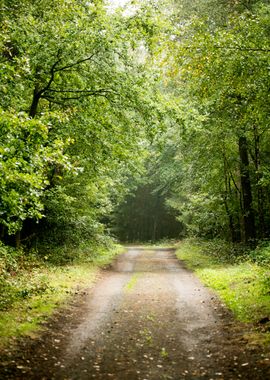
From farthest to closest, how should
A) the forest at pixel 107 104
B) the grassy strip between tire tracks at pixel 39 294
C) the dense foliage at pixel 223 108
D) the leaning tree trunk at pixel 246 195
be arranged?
the leaning tree trunk at pixel 246 195 < the dense foliage at pixel 223 108 < the forest at pixel 107 104 < the grassy strip between tire tracks at pixel 39 294

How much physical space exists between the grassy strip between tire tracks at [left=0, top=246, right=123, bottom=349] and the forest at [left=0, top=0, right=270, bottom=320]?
0.79 metres

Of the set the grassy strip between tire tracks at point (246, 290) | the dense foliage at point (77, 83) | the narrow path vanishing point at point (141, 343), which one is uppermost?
the dense foliage at point (77, 83)

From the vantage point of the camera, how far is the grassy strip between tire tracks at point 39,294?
28.4 ft

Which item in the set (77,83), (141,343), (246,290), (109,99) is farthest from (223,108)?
(141,343)

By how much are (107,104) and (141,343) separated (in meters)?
9.27

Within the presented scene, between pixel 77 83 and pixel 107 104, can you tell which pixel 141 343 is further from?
pixel 77 83

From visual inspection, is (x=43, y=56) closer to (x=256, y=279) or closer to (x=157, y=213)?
(x=256, y=279)

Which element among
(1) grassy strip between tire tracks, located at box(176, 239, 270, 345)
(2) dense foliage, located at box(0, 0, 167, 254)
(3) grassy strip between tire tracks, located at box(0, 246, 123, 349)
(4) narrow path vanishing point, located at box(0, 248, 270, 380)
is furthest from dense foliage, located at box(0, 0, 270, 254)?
(1) grassy strip between tire tracks, located at box(176, 239, 270, 345)

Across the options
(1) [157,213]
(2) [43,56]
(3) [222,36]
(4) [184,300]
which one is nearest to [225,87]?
(3) [222,36]

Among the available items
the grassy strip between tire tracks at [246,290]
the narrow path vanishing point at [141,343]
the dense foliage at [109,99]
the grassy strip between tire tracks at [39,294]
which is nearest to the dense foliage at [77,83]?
the dense foliage at [109,99]

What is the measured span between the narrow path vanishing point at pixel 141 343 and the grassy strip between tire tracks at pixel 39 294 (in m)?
0.42

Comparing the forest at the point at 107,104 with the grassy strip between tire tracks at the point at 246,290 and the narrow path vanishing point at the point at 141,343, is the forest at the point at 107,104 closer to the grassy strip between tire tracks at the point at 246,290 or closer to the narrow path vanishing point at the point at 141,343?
the grassy strip between tire tracks at the point at 246,290

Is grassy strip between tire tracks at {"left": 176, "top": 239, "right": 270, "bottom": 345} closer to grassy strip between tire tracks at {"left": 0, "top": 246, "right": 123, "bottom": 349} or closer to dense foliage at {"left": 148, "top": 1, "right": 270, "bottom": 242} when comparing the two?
dense foliage at {"left": 148, "top": 1, "right": 270, "bottom": 242}

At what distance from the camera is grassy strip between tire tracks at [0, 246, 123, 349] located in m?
8.66
